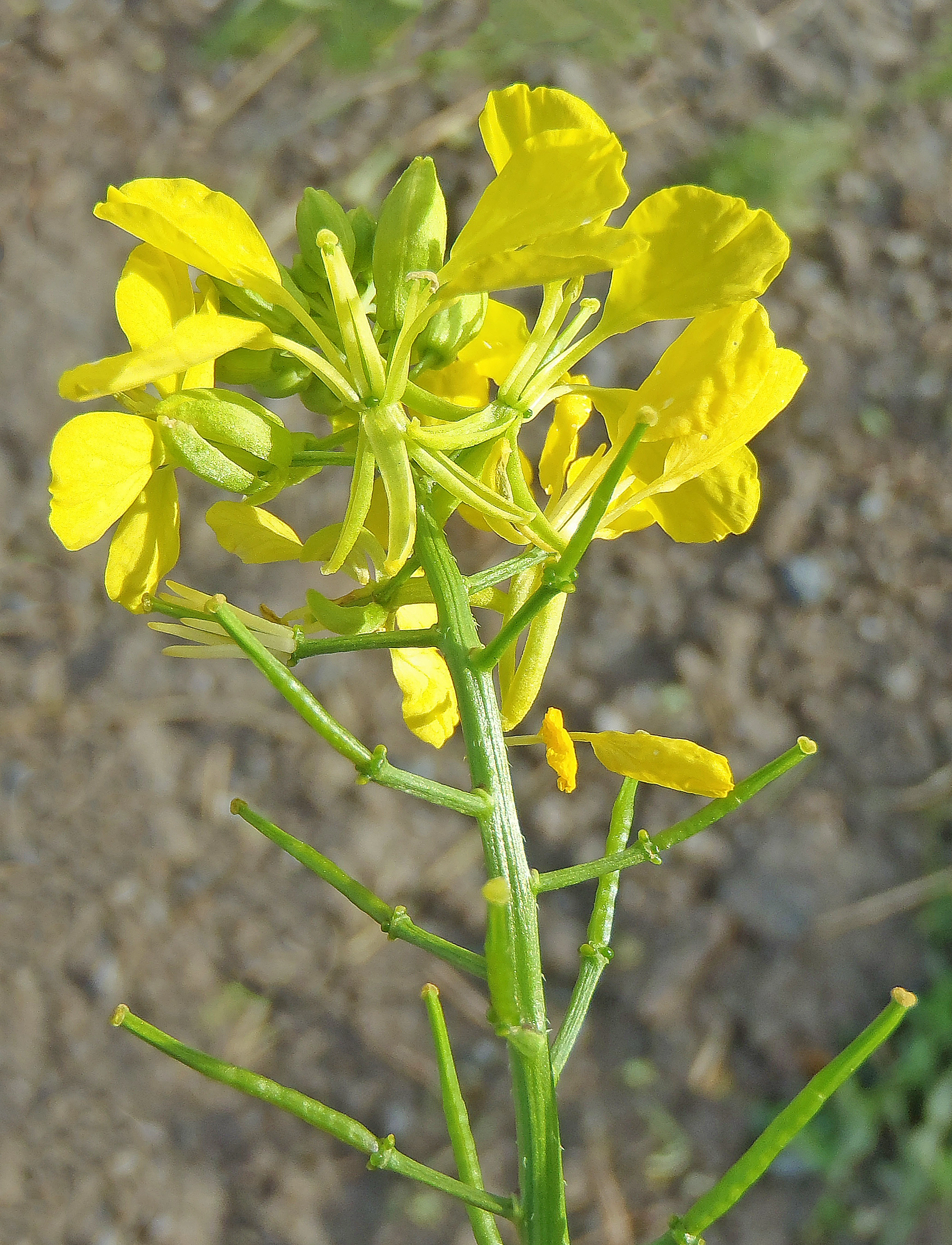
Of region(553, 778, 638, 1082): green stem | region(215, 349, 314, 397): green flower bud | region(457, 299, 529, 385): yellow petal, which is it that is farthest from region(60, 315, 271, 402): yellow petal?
region(553, 778, 638, 1082): green stem

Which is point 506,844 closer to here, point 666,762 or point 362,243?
point 666,762

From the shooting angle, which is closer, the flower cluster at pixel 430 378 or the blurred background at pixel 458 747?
the flower cluster at pixel 430 378

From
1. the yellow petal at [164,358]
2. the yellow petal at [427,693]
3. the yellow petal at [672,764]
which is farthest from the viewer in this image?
the yellow petal at [427,693]

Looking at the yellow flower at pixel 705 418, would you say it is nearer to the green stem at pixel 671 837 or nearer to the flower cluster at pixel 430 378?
the flower cluster at pixel 430 378

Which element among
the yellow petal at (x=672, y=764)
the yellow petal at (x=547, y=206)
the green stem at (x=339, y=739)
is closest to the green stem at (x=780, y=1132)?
the yellow petal at (x=672, y=764)

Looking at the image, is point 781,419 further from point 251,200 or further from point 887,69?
point 251,200

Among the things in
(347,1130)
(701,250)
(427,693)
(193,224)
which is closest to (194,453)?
(193,224)
